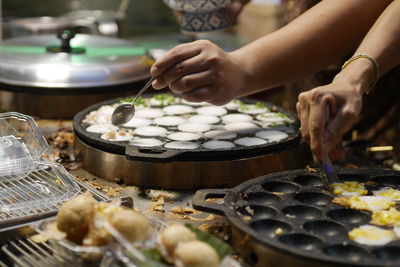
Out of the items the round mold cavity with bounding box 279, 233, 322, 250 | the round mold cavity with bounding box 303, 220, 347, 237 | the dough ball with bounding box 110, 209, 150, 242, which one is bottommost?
the dough ball with bounding box 110, 209, 150, 242

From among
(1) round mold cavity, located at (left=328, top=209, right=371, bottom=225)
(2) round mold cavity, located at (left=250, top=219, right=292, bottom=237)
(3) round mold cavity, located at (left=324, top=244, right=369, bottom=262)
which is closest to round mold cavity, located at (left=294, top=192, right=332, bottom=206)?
(1) round mold cavity, located at (left=328, top=209, right=371, bottom=225)

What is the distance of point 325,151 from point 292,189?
18 cm

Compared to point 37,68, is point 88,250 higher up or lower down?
lower down

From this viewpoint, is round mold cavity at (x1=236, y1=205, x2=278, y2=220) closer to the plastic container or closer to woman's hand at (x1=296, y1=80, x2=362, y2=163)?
woman's hand at (x1=296, y1=80, x2=362, y2=163)

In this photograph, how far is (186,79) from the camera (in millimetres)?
2201

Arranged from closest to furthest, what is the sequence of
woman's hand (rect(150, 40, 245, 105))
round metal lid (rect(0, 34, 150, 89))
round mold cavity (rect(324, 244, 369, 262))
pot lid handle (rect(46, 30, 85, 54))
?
1. round mold cavity (rect(324, 244, 369, 262))
2. woman's hand (rect(150, 40, 245, 105))
3. round metal lid (rect(0, 34, 150, 89))
4. pot lid handle (rect(46, 30, 85, 54))

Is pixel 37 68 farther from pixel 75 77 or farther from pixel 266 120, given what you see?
pixel 266 120

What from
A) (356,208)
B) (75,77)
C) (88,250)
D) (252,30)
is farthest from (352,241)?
(252,30)

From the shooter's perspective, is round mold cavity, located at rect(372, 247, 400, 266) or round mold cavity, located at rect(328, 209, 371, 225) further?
round mold cavity, located at rect(328, 209, 371, 225)

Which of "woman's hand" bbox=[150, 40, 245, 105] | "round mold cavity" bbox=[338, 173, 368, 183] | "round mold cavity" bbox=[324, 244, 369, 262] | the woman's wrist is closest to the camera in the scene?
"round mold cavity" bbox=[324, 244, 369, 262]

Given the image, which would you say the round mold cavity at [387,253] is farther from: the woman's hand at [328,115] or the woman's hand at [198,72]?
the woman's hand at [198,72]

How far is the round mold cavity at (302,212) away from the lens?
1.72 meters

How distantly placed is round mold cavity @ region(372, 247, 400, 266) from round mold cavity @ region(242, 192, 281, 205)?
380 mm

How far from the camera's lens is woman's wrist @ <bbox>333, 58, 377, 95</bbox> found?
1.87 m
